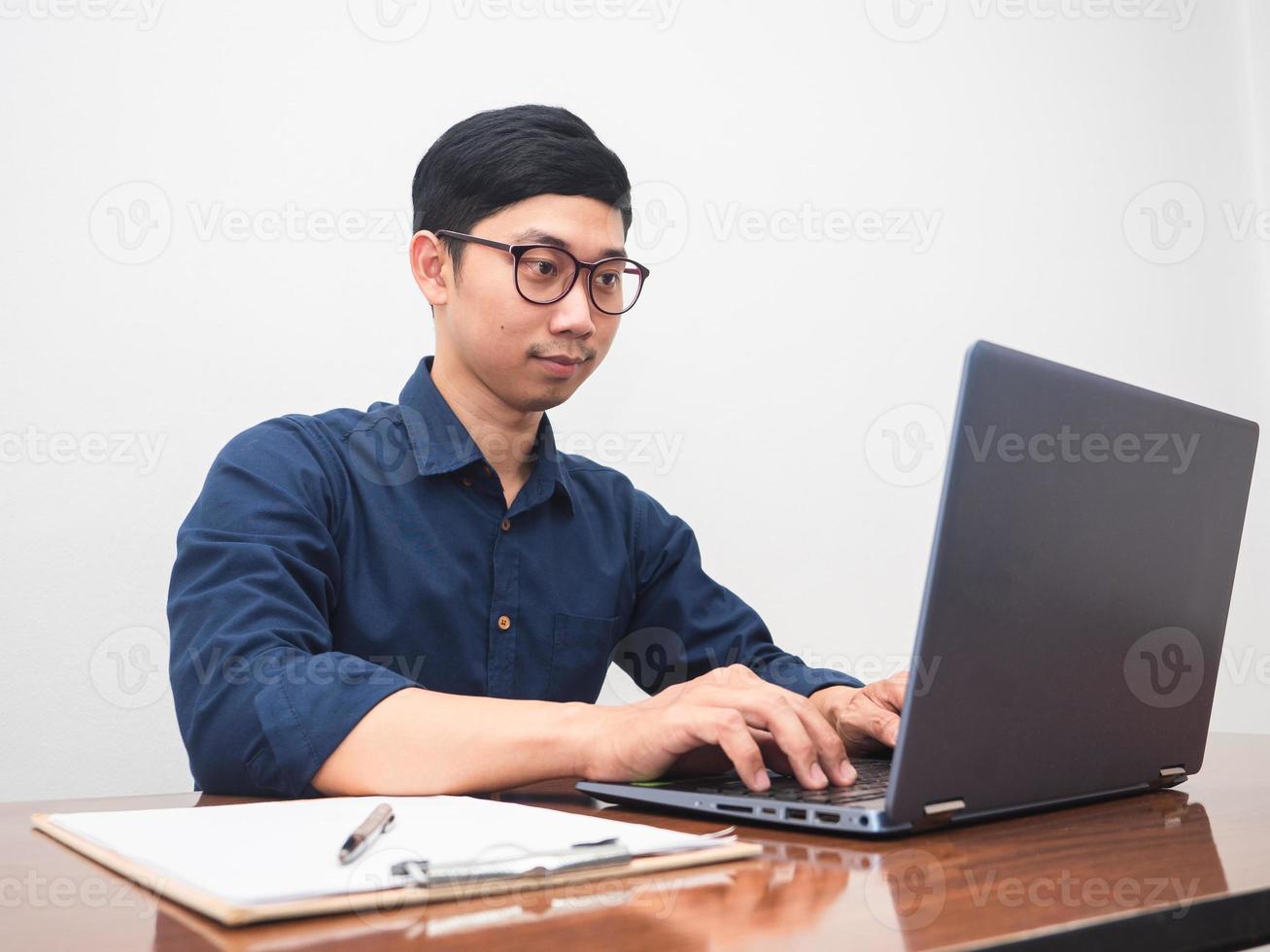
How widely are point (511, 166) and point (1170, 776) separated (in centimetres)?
102

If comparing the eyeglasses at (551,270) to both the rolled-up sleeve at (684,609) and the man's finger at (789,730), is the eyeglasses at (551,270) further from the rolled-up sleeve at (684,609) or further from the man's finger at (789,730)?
the man's finger at (789,730)

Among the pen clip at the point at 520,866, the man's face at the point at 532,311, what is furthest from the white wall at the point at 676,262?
the pen clip at the point at 520,866

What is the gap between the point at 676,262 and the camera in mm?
2150

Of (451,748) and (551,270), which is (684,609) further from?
(451,748)

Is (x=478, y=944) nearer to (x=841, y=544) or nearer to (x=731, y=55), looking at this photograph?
(x=841, y=544)

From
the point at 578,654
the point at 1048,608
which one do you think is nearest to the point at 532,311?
the point at 578,654

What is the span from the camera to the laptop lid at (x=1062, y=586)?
65 cm

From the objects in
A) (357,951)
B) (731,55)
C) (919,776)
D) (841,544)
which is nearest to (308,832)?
(357,951)

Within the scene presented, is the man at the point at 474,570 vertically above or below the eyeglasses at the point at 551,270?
below

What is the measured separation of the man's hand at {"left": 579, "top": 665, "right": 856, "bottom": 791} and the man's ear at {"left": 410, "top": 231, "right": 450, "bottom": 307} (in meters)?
0.79

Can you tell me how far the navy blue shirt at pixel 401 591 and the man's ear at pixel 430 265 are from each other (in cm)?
12

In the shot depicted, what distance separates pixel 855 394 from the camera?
2.25 metres

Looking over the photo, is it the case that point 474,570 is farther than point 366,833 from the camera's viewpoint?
Yes

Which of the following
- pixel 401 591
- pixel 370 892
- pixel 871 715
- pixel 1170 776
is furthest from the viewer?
pixel 401 591
